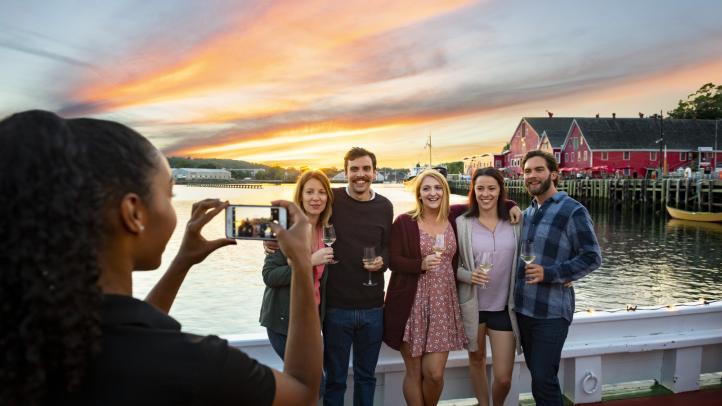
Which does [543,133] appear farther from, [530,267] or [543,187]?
[530,267]

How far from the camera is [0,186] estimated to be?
28.5 inches

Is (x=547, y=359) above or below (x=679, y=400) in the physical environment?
above

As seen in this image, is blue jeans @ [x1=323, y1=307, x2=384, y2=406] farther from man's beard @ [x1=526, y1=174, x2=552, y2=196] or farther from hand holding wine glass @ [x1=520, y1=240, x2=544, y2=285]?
man's beard @ [x1=526, y1=174, x2=552, y2=196]

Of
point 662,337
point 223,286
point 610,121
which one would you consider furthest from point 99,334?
point 610,121

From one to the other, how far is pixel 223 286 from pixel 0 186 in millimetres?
13963

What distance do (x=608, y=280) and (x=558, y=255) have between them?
40.3 feet

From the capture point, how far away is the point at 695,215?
2536 cm

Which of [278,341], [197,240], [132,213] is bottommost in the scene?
[278,341]

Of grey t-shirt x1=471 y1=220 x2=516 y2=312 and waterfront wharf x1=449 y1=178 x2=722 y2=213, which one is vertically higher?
grey t-shirt x1=471 y1=220 x2=516 y2=312


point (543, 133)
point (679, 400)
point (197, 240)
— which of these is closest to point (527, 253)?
point (679, 400)

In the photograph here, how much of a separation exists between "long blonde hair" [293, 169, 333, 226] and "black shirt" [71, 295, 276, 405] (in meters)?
2.39

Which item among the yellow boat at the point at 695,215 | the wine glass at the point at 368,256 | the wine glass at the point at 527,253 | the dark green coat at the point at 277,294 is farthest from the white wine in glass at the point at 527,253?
the yellow boat at the point at 695,215

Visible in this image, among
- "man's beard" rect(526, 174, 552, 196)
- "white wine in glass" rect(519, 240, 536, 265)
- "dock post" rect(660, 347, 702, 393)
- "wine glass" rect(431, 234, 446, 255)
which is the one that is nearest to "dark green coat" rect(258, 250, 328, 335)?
"wine glass" rect(431, 234, 446, 255)

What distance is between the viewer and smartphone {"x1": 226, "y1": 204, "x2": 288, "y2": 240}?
1.52m
